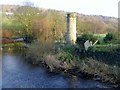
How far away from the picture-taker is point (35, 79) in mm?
12633

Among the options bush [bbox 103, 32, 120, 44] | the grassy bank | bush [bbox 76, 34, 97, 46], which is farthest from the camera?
bush [bbox 76, 34, 97, 46]

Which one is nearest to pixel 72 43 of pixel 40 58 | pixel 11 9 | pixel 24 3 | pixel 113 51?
pixel 40 58

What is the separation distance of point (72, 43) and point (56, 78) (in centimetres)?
551

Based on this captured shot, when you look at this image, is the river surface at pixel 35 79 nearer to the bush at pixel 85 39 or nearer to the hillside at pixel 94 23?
the bush at pixel 85 39

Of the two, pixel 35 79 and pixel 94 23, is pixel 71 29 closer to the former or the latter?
pixel 35 79

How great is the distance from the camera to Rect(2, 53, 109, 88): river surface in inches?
448

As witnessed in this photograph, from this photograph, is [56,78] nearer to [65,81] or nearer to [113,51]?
[65,81]

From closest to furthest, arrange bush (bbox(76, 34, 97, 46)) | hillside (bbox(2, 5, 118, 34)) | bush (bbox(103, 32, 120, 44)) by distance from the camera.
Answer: bush (bbox(103, 32, 120, 44)), bush (bbox(76, 34, 97, 46)), hillside (bbox(2, 5, 118, 34))

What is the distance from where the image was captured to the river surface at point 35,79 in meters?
11.4

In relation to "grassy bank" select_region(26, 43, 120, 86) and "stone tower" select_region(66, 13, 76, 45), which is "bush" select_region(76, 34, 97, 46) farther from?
"stone tower" select_region(66, 13, 76, 45)

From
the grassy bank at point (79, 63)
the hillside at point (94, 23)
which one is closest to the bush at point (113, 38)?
the grassy bank at point (79, 63)

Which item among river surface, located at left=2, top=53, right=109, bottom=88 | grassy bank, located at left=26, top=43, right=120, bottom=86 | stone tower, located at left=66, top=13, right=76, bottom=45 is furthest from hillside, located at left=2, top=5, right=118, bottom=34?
river surface, located at left=2, top=53, right=109, bottom=88

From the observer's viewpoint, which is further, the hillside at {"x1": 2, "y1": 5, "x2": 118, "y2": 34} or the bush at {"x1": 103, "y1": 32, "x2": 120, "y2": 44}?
the hillside at {"x1": 2, "y1": 5, "x2": 118, "y2": 34}

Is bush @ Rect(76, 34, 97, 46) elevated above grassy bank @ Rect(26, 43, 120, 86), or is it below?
above
